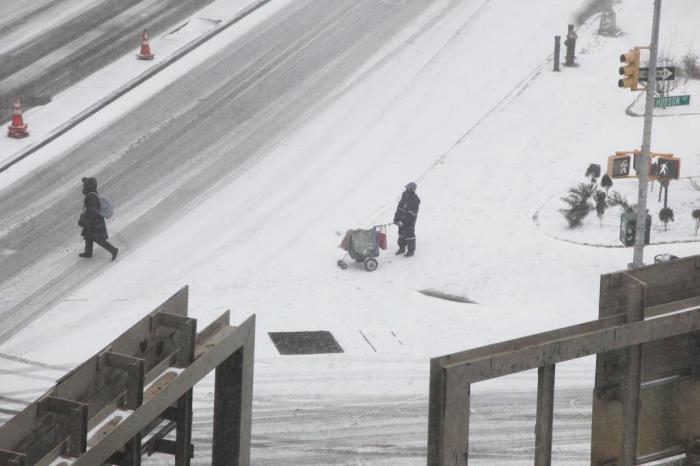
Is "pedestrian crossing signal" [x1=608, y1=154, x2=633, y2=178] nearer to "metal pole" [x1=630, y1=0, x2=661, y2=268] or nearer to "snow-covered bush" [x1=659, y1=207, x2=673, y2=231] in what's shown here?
"metal pole" [x1=630, y1=0, x2=661, y2=268]

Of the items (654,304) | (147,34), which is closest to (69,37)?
(147,34)

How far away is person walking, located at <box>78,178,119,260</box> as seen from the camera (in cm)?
2188

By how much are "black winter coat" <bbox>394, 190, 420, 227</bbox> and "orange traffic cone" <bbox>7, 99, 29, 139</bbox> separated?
30.2 ft

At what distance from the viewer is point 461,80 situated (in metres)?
31.3

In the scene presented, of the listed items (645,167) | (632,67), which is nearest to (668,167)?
(645,167)

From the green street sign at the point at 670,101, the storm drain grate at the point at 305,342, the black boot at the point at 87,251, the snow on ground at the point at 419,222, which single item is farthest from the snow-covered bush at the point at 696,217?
the black boot at the point at 87,251

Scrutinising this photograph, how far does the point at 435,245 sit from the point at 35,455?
1624 centimetres

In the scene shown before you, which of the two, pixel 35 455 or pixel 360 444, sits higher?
pixel 35 455

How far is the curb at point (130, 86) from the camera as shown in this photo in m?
27.1

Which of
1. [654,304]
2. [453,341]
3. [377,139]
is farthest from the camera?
[377,139]

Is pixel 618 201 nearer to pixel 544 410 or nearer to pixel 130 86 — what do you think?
pixel 130 86

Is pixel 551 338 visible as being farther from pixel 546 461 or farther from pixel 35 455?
pixel 35 455

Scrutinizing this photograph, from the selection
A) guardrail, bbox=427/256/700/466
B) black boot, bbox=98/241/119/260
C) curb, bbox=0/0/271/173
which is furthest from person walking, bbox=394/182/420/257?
guardrail, bbox=427/256/700/466

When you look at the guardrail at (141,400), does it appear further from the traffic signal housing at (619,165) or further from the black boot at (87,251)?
the black boot at (87,251)
